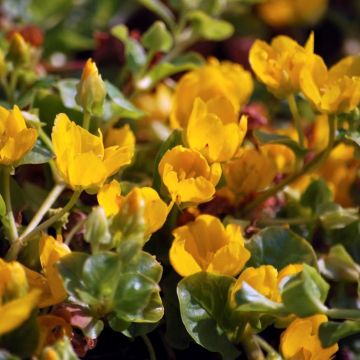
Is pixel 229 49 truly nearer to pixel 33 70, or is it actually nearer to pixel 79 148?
pixel 33 70

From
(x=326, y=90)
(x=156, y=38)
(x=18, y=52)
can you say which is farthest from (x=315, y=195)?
(x=18, y=52)

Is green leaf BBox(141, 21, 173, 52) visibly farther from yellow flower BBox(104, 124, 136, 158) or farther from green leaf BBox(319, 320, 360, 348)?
green leaf BBox(319, 320, 360, 348)

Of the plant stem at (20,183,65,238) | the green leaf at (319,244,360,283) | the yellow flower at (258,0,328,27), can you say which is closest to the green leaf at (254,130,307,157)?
the green leaf at (319,244,360,283)

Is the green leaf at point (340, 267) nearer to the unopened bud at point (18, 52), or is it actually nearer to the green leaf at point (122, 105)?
Result: the green leaf at point (122, 105)

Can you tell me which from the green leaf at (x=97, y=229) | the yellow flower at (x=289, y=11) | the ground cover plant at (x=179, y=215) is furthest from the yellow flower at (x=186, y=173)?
the yellow flower at (x=289, y=11)

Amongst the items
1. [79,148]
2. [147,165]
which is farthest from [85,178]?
[147,165]

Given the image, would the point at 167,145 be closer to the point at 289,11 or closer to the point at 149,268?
the point at 149,268
